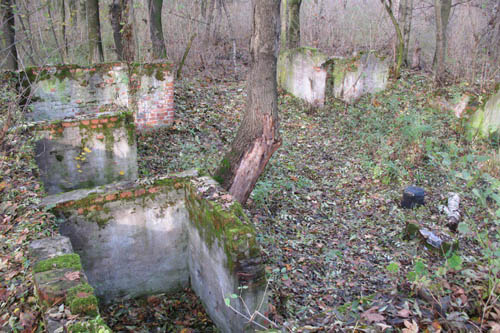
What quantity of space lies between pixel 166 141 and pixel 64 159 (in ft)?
8.37

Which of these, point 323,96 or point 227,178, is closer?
point 227,178

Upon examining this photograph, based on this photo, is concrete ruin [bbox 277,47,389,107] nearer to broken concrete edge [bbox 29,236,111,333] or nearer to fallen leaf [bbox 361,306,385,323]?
fallen leaf [bbox 361,306,385,323]

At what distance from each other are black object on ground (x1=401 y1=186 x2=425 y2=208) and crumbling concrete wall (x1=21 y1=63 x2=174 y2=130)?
551 centimetres

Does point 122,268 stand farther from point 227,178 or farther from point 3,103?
point 3,103

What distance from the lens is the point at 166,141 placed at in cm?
859

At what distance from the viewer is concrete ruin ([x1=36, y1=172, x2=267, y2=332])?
4.15 metres

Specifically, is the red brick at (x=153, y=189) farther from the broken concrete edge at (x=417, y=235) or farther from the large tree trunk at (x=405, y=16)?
the large tree trunk at (x=405, y=16)

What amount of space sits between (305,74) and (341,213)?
17.4 ft

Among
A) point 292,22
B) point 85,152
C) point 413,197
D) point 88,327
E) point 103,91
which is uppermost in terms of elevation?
point 292,22

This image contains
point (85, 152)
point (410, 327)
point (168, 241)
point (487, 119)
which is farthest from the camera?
point (487, 119)

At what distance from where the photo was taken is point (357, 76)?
1077 centimetres

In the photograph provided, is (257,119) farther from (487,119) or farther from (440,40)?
(440,40)

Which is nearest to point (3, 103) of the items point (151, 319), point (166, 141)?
point (166, 141)

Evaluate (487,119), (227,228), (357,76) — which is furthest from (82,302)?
(357,76)
